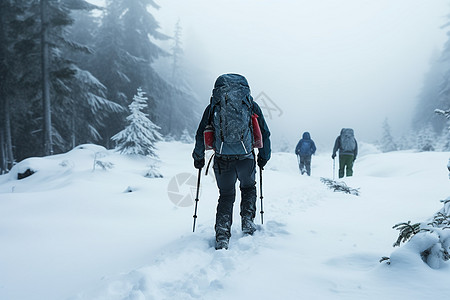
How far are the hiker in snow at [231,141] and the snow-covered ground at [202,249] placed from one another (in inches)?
15.0

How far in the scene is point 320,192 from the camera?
253 inches

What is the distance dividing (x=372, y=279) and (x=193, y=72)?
5755 cm

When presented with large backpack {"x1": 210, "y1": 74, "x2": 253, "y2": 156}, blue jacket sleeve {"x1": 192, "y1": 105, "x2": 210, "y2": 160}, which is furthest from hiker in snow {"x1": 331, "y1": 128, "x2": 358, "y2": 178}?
blue jacket sleeve {"x1": 192, "y1": 105, "x2": 210, "y2": 160}

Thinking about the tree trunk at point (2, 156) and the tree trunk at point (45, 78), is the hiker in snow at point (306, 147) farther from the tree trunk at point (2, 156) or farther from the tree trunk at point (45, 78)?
the tree trunk at point (2, 156)

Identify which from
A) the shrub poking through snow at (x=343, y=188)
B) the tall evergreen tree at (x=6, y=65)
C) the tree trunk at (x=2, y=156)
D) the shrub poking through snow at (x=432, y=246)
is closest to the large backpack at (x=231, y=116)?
the shrub poking through snow at (x=432, y=246)

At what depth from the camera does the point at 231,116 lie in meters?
3.07

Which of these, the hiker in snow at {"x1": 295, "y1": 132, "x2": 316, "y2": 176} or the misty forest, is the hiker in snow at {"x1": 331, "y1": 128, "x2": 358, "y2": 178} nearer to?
the hiker in snow at {"x1": 295, "y1": 132, "x2": 316, "y2": 176}

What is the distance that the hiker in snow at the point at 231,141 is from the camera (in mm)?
3080

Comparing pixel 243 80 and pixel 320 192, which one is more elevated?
pixel 243 80

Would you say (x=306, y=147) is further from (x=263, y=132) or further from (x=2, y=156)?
(x=2, y=156)

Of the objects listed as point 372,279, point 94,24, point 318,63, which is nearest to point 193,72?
point 94,24

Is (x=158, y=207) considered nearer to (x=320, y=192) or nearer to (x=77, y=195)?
(x=77, y=195)

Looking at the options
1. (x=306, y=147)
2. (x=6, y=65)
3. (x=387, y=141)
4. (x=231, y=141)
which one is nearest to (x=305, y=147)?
(x=306, y=147)

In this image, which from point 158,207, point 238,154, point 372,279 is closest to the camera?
point 372,279
